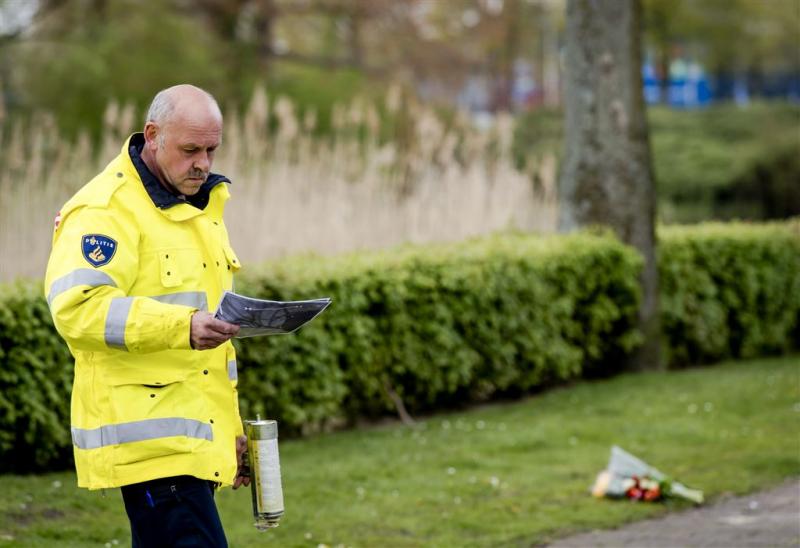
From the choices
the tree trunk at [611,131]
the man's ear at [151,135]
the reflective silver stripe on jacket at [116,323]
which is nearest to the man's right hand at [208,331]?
the reflective silver stripe on jacket at [116,323]

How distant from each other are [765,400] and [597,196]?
2471 mm

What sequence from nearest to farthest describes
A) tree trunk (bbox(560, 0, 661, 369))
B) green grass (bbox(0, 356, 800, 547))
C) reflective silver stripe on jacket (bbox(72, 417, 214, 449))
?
reflective silver stripe on jacket (bbox(72, 417, 214, 449)) → green grass (bbox(0, 356, 800, 547)) → tree trunk (bbox(560, 0, 661, 369))

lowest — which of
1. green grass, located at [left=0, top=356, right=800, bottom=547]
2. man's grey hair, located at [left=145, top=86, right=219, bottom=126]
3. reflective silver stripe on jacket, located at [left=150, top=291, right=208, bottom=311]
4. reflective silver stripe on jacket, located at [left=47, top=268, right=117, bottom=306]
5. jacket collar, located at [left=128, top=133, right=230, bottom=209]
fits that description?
green grass, located at [left=0, top=356, right=800, bottom=547]

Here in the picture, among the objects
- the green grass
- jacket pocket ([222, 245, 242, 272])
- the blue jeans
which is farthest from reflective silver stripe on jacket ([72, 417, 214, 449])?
the green grass

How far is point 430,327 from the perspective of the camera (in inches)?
368

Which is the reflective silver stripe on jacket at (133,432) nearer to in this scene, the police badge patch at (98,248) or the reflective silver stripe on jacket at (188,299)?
the reflective silver stripe on jacket at (188,299)

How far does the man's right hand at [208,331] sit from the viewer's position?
3.37 m

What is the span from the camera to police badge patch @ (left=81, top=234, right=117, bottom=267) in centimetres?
346

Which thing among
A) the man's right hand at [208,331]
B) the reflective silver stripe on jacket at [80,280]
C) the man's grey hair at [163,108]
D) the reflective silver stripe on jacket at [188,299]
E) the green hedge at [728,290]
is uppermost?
the man's grey hair at [163,108]

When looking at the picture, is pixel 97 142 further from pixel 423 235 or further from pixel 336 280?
pixel 336 280

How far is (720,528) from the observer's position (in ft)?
21.1

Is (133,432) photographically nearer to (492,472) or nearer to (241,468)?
(241,468)

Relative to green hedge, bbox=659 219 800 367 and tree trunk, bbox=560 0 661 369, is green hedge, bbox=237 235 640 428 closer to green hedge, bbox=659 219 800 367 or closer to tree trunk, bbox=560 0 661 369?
tree trunk, bbox=560 0 661 369

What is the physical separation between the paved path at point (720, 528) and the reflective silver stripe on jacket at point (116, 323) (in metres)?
3.32
